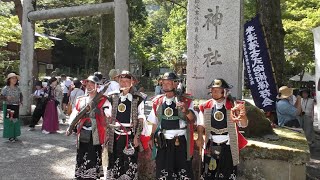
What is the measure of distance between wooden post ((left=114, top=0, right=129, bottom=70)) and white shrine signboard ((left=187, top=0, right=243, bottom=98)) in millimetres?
2259

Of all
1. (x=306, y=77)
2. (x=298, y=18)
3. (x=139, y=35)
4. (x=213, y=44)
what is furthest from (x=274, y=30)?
(x=306, y=77)

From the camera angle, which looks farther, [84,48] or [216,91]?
[84,48]

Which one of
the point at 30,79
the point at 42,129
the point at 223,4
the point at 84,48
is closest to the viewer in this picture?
the point at 223,4

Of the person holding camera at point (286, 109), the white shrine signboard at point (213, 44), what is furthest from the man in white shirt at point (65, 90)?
the person holding camera at point (286, 109)

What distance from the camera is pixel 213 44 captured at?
6141 mm

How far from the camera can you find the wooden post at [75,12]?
9102 mm

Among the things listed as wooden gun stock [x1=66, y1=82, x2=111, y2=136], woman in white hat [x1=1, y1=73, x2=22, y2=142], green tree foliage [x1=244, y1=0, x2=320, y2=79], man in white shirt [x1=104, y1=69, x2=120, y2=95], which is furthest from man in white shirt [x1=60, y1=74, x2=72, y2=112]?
green tree foliage [x1=244, y1=0, x2=320, y2=79]

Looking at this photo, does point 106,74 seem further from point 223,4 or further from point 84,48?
point 84,48

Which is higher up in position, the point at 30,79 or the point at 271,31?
the point at 271,31

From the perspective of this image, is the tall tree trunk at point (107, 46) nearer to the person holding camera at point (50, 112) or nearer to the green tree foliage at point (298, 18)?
the person holding camera at point (50, 112)

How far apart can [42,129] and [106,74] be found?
2.72 metres

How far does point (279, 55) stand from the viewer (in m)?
9.28

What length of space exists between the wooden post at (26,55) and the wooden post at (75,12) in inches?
11.2

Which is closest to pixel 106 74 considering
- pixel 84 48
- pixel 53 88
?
pixel 53 88
